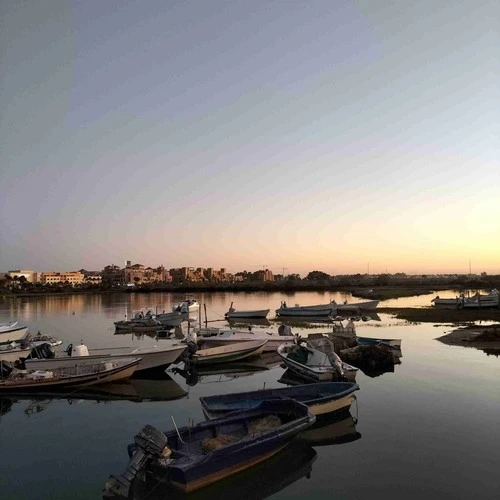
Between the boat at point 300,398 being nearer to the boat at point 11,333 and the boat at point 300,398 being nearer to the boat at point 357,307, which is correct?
the boat at point 11,333

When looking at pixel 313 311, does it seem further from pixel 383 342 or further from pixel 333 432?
pixel 333 432

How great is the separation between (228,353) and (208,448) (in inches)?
586

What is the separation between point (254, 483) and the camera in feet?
35.9

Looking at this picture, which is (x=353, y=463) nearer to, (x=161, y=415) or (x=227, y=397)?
(x=227, y=397)

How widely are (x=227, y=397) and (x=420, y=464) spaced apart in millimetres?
6369

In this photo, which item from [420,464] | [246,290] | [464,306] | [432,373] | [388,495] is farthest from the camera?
[246,290]

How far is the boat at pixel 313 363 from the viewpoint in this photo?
1909 centimetres

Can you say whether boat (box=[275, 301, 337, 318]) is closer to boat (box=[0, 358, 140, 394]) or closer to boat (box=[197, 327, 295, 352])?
boat (box=[197, 327, 295, 352])

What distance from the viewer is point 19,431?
15.2 meters

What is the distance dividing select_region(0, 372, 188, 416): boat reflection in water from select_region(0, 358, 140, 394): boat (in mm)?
279

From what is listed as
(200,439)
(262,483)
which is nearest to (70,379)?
(200,439)

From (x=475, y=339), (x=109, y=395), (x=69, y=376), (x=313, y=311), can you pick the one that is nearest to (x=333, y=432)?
(x=109, y=395)

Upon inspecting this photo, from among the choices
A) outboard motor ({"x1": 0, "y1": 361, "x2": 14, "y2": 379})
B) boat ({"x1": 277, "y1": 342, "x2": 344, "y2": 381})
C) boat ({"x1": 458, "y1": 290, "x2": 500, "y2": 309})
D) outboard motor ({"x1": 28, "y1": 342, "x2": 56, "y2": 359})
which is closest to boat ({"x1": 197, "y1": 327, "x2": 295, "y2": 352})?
boat ({"x1": 277, "y1": 342, "x2": 344, "y2": 381})

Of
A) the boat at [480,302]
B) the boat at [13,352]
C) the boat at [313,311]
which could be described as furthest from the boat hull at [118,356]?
the boat at [480,302]
